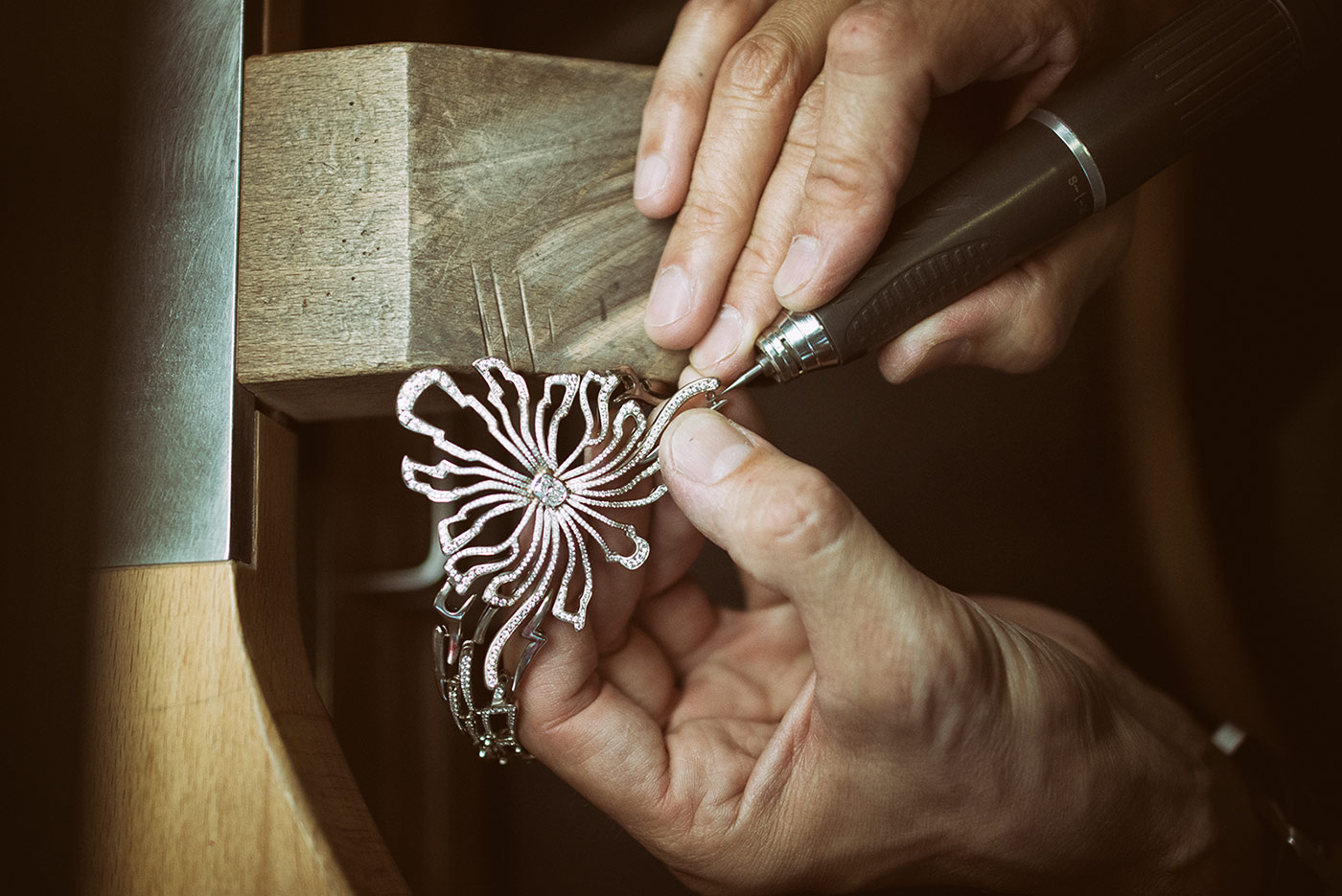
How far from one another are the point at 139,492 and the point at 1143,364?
1168 millimetres

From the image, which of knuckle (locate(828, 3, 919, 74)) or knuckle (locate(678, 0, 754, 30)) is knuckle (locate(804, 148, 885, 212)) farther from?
knuckle (locate(678, 0, 754, 30))

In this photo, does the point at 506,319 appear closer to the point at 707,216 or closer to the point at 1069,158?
the point at 707,216

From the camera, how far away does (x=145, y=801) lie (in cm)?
55

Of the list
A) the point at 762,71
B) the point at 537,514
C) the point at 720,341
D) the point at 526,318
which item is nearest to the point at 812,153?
the point at 762,71

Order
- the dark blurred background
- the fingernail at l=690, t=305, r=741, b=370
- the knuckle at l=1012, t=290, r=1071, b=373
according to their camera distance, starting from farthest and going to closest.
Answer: the dark blurred background → the knuckle at l=1012, t=290, r=1071, b=373 → the fingernail at l=690, t=305, r=741, b=370

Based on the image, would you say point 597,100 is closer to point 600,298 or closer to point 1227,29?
point 600,298

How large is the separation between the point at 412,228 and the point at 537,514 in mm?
240

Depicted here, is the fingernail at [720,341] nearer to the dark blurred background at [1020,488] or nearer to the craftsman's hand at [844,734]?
the craftsman's hand at [844,734]

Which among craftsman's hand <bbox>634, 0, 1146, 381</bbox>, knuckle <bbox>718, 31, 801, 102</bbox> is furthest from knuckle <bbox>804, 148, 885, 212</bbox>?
knuckle <bbox>718, 31, 801, 102</bbox>

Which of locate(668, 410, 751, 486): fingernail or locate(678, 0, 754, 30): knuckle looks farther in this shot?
locate(678, 0, 754, 30): knuckle

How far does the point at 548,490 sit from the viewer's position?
682 mm

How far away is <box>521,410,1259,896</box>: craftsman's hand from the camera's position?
60 cm

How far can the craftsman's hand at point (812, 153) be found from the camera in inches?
26.8

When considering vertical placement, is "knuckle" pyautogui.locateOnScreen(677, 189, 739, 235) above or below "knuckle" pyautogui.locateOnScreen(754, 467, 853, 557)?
above
